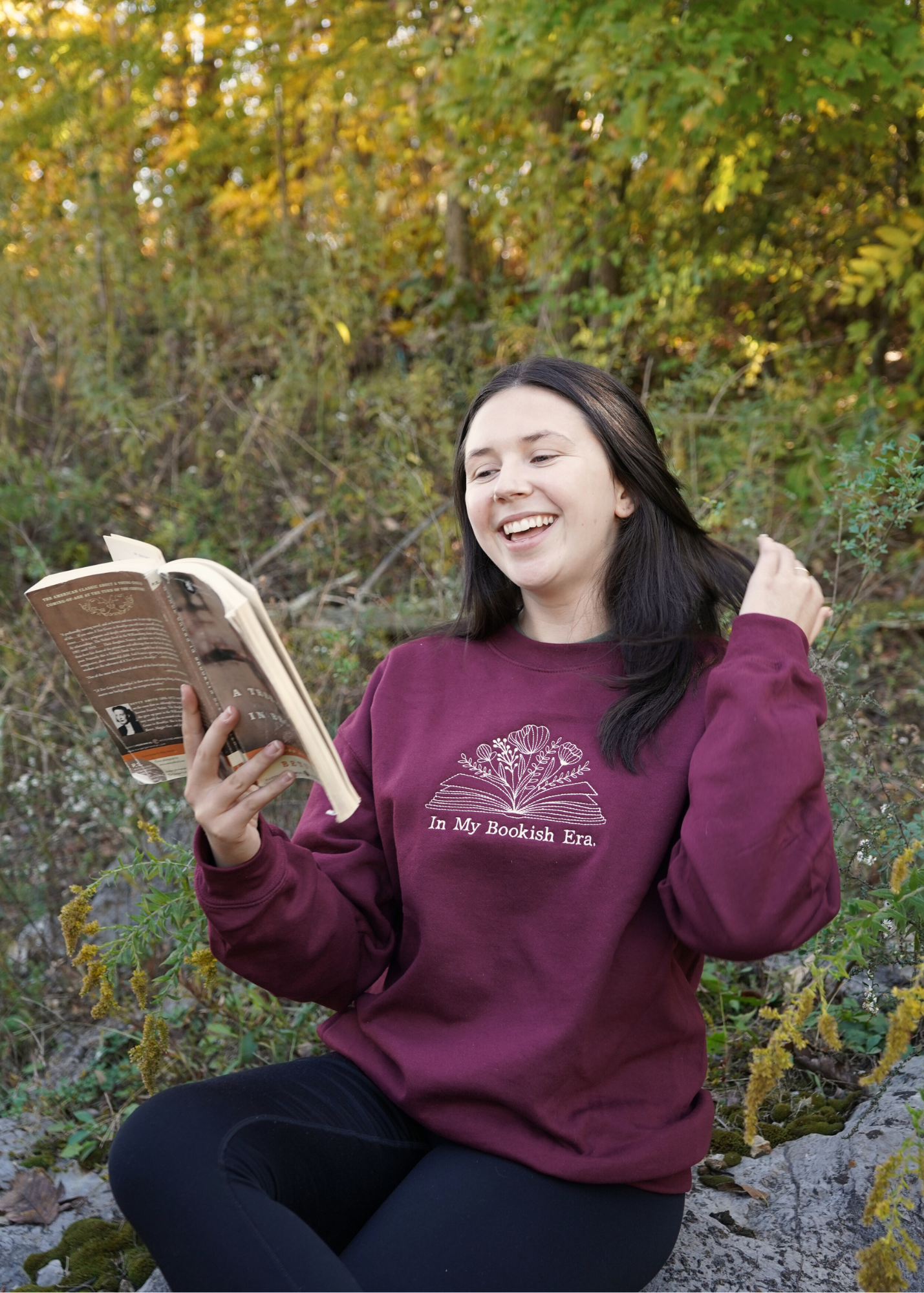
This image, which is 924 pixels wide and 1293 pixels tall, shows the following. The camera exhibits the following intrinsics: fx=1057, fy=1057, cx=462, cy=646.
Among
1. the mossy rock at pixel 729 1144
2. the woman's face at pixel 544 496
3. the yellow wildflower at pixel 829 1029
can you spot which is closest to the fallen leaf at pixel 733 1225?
the mossy rock at pixel 729 1144

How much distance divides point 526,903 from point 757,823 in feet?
1.32

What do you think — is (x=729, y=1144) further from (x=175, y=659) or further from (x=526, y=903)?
(x=175, y=659)

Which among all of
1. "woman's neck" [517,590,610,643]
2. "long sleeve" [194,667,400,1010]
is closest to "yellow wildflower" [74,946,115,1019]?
"long sleeve" [194,667,400,1010]

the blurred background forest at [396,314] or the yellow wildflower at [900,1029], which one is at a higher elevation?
the blurred background forest at [396,314]

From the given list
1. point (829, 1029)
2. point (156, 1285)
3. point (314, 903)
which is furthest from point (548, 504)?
point (156, 1285)

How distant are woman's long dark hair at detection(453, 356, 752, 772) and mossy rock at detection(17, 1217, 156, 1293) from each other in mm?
1364

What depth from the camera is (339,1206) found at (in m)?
1.64

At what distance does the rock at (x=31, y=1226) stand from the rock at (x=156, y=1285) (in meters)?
0.32

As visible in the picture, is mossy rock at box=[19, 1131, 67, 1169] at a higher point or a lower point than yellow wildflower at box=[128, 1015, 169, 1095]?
lower

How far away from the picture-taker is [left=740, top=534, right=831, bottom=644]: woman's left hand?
1.65 m

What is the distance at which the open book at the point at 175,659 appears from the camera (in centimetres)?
138

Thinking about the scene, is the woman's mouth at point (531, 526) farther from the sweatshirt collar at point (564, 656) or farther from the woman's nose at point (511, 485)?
the sweatshirt collar at point (564, 656)

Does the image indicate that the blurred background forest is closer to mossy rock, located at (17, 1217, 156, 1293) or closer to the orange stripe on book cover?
mossy rock, located at (17, 1217, 156, 1293)

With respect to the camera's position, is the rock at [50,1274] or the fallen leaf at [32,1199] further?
the fallen leaf at [32,1199]
